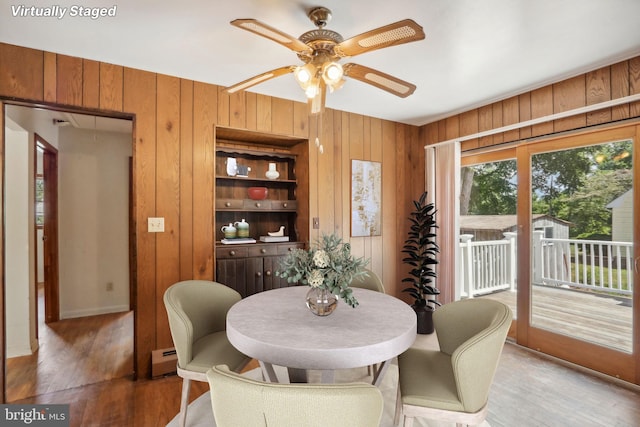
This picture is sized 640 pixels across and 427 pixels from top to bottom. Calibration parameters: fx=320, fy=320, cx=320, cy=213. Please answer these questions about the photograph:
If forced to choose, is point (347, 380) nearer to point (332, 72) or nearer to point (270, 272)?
point (270, 272)

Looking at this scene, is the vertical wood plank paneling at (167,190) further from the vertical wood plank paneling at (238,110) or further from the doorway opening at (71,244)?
the doorway opening at (71,244)

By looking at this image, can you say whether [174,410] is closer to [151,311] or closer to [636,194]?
[151,311]

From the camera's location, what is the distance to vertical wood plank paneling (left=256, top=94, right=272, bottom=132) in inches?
124

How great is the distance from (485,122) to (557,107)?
0.69 metres

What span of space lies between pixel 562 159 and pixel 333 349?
9.56 ft

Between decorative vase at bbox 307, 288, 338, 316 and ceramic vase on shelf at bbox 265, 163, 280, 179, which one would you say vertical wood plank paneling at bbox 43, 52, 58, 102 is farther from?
decorative vase at bbox 307, 288, 338, 316

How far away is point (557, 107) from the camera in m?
2.80

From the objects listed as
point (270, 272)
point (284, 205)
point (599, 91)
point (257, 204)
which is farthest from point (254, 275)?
point (599, 91)

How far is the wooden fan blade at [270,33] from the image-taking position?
4.60ft

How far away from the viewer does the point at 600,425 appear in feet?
6.54

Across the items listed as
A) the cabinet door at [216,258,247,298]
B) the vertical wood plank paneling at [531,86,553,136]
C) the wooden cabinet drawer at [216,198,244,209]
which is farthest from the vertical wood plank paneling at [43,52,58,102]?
the vertical wood plank paneling at [531,86,553,136]

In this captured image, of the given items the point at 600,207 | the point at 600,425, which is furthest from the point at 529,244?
the point at 600,425

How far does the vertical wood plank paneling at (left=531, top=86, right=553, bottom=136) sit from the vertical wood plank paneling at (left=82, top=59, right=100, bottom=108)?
147 inches

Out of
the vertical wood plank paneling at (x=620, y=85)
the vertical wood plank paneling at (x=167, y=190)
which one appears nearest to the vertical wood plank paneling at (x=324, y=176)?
the vertical wood plank paneling at (x=167, y=190)
